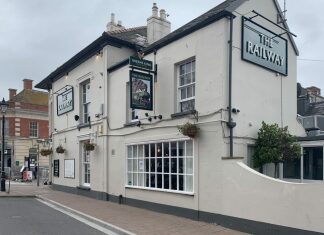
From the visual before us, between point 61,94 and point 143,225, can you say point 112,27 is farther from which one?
point 143,225

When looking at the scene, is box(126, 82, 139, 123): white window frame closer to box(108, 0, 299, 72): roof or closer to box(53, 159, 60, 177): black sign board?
box(108, 0, 299, 72): roof

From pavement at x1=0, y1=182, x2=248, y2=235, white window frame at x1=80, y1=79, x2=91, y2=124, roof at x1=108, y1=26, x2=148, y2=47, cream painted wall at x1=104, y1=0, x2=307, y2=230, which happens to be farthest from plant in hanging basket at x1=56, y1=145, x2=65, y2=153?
cream painted wall at x1=104, y1=0, x2=307, y2=230

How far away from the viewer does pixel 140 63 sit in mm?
13648

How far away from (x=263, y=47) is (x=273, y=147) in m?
3.23

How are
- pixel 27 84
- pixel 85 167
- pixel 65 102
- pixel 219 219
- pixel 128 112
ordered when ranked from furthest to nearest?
pixel 27 84 → pixel 65 102 → pixel 85 167 → pixel 128 112 → pixel 219 219

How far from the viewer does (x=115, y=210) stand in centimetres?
1390

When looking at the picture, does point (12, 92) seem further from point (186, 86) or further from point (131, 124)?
point (186, 86)

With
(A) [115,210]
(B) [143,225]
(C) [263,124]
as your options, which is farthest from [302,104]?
(B) [143,225]

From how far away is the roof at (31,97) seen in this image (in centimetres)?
5172

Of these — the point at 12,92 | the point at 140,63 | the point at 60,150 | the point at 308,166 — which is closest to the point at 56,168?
the point at 60,150

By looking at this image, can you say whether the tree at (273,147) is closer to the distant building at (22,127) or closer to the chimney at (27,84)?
the distant building at (22,127)

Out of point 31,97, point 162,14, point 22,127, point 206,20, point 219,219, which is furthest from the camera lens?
point 31,97

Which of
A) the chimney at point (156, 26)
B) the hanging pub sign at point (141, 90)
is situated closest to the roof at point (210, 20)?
the hanging pub sign at point (141, 90)

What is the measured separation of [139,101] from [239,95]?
3554mm
